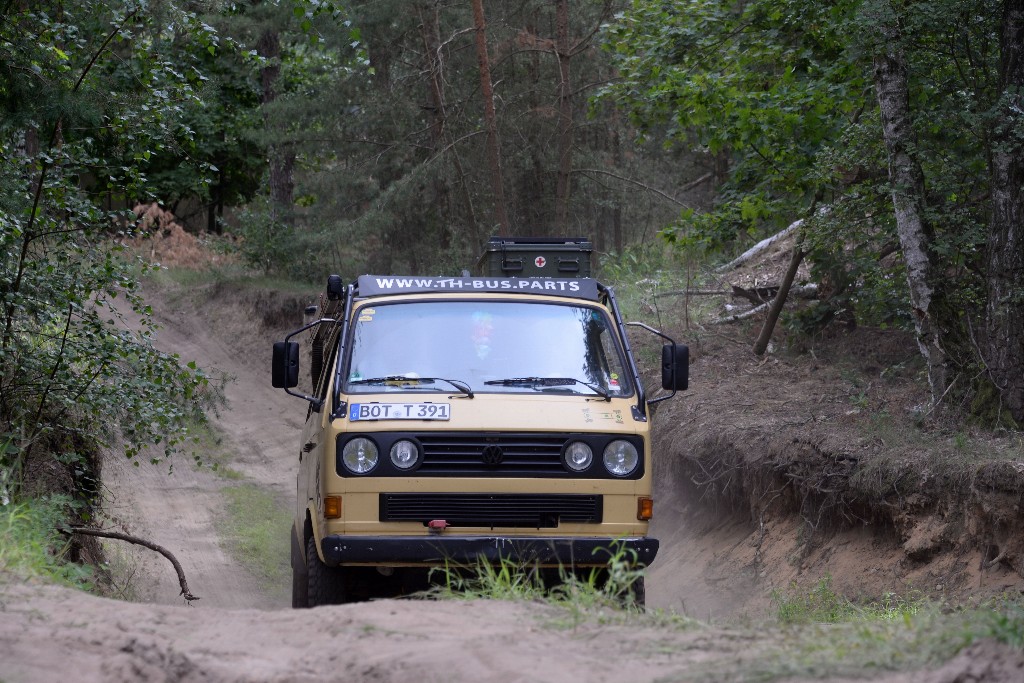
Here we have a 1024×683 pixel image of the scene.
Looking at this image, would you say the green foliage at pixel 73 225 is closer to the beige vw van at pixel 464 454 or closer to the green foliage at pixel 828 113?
the beige vw van at pixel 464 454

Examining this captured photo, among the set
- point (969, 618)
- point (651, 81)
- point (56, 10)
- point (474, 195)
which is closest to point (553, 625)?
→ point (969, 618)

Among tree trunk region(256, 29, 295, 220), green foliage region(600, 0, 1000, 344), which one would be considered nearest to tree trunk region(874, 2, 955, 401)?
green foliage region(600, 0, 1000, 344)

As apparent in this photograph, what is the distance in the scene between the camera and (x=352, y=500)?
6984mm

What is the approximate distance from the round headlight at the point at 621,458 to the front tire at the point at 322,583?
195 cm

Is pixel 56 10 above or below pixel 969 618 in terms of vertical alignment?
above

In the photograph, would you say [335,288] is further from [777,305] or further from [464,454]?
[777,305]

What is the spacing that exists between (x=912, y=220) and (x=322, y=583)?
273 inches

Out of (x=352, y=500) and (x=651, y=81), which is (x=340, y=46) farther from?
(x=352, y=500)

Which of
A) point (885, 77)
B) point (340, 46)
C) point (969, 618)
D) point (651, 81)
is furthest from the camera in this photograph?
point (340, 46)

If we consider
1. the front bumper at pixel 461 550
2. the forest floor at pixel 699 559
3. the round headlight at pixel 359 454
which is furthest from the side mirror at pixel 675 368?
the round headlight at pixel 359 454

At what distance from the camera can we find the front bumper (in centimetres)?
687

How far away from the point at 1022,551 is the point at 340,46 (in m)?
17.7

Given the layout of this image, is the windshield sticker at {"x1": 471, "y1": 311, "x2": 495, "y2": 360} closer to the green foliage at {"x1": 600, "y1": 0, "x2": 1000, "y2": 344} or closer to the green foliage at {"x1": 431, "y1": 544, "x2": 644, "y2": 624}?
the green foliage at {"x1": 431, "y1": 544, "x2": 644, "y2": 624}

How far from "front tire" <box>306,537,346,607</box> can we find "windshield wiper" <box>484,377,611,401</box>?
5.35ft
